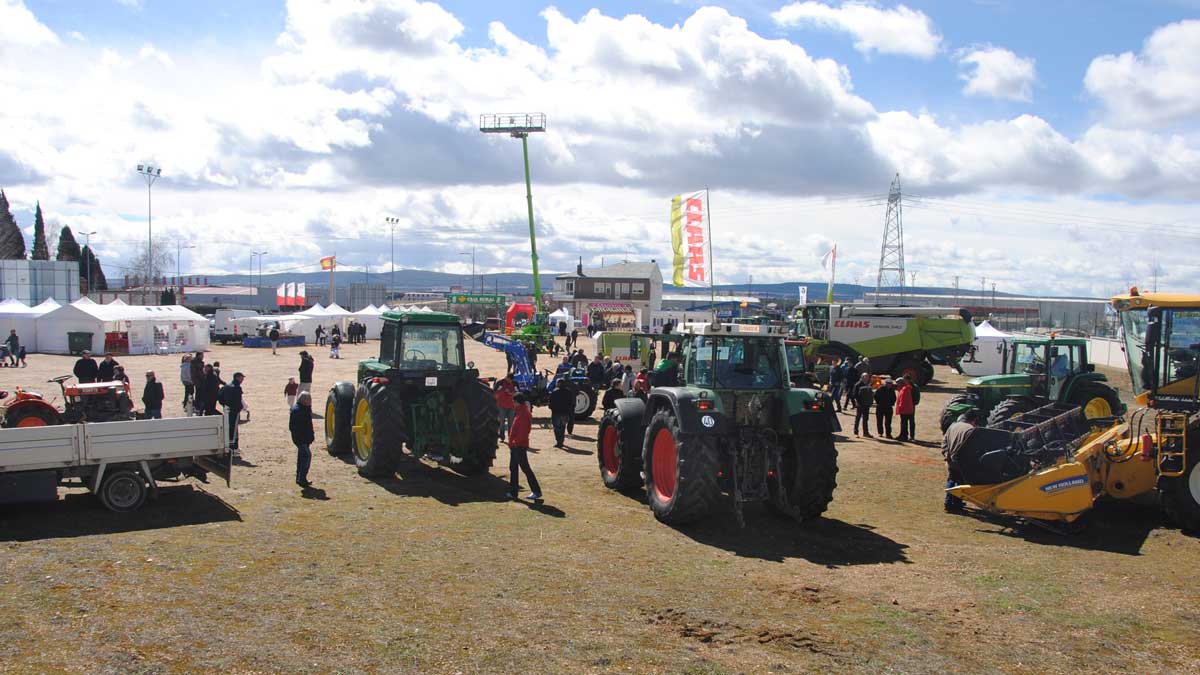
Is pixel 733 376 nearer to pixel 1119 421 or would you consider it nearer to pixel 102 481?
pixel 1119 421

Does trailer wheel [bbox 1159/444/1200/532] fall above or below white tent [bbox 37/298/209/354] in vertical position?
below

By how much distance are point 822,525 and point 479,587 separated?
14.8 feet

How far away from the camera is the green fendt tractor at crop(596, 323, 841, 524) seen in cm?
A: 895

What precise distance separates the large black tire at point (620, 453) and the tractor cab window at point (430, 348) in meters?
2.50

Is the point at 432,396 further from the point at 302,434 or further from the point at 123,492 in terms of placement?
the point at 123,492

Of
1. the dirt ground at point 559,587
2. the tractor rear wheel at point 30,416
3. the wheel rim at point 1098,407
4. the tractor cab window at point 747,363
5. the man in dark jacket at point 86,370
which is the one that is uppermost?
the tractor cab window at point 747,363

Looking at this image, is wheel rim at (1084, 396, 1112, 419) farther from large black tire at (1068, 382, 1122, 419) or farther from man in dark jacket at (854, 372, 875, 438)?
man in dark jacket at (854, 372, 875, 438)

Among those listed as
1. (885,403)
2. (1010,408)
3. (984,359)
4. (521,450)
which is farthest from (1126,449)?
(984,359)

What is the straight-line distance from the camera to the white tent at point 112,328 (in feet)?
117

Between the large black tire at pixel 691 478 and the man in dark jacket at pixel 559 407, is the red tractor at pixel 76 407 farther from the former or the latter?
the large black tire at pixel 691 478

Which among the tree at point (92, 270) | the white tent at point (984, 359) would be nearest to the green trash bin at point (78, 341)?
the white tent at point (984, 359)

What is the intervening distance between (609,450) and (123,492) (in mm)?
5828

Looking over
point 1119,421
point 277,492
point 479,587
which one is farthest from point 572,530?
point 1119,421

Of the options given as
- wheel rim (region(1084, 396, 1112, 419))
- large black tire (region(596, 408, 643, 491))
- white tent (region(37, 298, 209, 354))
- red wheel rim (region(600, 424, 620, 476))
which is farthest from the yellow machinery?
white tent (region(37, 298, 209, 354))
